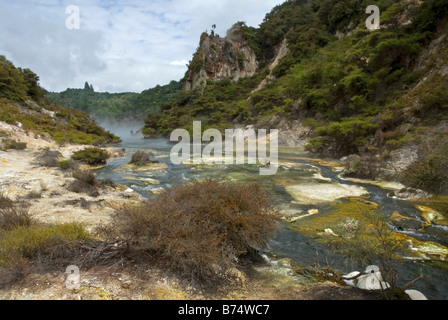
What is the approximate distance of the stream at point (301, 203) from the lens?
4.55 metres

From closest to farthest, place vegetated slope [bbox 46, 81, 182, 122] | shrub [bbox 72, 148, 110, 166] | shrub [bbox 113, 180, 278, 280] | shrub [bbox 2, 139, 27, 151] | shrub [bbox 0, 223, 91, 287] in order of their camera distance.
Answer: shrub [bbox 0, 223, 91, 287]
shrub [bbox 113, 180, 278, 280]
shrub [bbox 2, 139, 27, 151]
shrub [bbox 72, 148, 110, 166]
vegetated slope [bbox 46, 81, 182, 122]

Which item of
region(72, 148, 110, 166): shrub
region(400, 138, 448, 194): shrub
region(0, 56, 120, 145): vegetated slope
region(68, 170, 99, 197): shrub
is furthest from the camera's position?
region(0, 56, 120, 145): vegetated slope

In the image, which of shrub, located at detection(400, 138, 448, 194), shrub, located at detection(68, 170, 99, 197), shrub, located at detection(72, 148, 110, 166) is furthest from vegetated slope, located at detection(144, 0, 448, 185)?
shrub, located at detection(72, 148, 110, 166)

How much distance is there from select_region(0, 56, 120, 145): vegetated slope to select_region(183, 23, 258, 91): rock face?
118 feet

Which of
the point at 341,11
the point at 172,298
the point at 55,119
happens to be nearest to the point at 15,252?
the point at 172,298

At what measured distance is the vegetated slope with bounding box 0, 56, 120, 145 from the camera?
70.5 ft

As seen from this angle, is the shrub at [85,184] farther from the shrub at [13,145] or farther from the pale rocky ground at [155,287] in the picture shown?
the shrub at [13,145]

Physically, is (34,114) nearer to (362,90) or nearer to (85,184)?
(85,184)

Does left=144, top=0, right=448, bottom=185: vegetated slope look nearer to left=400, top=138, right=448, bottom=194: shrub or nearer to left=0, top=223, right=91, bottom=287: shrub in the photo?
left=400, top=138, right=448, bottom=194: shrub

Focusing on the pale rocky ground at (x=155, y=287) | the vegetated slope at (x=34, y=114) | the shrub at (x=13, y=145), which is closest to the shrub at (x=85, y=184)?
the pale rocky ground at (x=155, y=287)

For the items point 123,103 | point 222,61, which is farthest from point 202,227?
point 123,103

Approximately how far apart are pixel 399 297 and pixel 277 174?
1005 cm

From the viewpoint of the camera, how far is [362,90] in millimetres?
22328

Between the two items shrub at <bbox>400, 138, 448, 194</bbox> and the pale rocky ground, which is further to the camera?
shrub at <bbox>400, 138, 448, 194</bbox>
